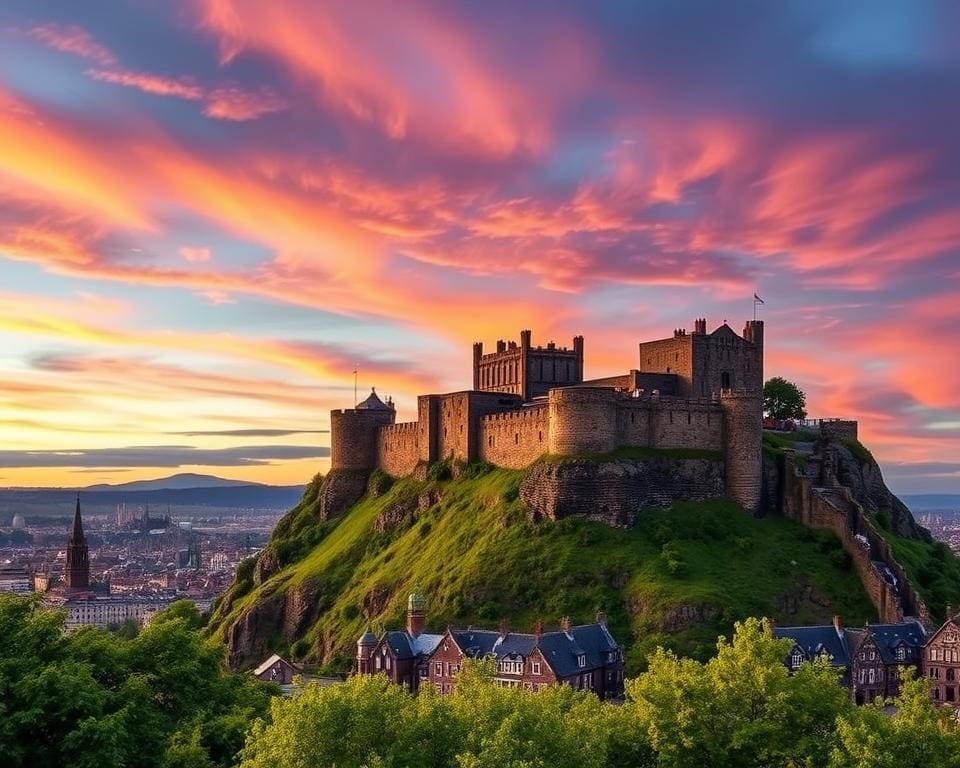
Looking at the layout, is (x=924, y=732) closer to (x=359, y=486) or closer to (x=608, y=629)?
(x=608, y=629)

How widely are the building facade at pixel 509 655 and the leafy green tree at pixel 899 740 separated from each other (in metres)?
43.7

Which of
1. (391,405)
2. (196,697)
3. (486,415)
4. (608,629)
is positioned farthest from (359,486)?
(196,697)

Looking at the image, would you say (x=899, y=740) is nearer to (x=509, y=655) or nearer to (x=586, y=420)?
(x=509, y=655)

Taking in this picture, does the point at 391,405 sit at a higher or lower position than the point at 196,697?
higher

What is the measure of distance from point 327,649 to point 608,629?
35.9 metres

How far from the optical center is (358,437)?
175 m

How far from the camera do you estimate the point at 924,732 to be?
56812mm

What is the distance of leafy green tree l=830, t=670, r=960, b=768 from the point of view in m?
54.5

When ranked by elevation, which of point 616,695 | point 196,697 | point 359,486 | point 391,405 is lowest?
point 616,695

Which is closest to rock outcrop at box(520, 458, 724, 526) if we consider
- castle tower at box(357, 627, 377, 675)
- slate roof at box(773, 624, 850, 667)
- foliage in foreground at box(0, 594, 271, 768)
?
castle tower at box(357, 627, 377, 675)

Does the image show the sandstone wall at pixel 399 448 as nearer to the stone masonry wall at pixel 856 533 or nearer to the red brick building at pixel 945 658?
the stone masonry wall at pixel 856 533

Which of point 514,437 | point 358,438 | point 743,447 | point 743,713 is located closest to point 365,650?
point 514,437

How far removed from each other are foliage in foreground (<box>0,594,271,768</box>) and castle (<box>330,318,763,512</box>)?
66.0 m

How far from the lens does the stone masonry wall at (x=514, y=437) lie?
137 metres
